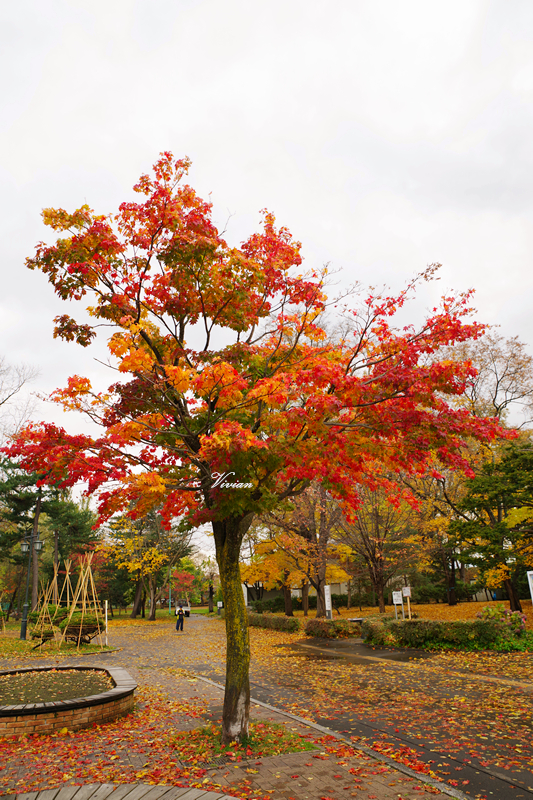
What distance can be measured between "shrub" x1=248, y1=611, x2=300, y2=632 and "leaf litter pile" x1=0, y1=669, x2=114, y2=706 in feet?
47.3

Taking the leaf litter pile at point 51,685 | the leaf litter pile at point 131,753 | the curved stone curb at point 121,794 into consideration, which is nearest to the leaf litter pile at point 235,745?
the leaf litter pile at point 131,753

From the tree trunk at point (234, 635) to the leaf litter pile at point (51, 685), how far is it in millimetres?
2729

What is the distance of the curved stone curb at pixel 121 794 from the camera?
3.67 metres

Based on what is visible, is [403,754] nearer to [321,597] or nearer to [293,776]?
[293,776]

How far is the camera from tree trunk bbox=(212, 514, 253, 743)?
595cm

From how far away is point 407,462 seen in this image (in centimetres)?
694

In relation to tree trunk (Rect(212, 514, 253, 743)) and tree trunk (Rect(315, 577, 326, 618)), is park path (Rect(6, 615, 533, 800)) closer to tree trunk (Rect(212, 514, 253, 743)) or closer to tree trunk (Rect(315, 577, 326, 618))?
tree trunk (Rect(212, 514, 253, 743))

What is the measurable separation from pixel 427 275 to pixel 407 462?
2682mm

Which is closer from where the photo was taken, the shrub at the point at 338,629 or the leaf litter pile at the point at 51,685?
the leaf litter pile at the point at 51,685

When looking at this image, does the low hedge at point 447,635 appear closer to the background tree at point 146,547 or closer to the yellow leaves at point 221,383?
the yellow leaves at point 221,383

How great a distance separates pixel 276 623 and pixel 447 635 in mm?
12019

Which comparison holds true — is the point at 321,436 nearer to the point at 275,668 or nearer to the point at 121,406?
the point at 121,406

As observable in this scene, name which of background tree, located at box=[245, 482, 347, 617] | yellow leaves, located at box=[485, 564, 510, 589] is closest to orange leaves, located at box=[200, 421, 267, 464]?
background tree, located at box=[245, 482, 347, 617]

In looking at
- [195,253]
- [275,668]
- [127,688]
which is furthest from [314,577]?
[195,253]
